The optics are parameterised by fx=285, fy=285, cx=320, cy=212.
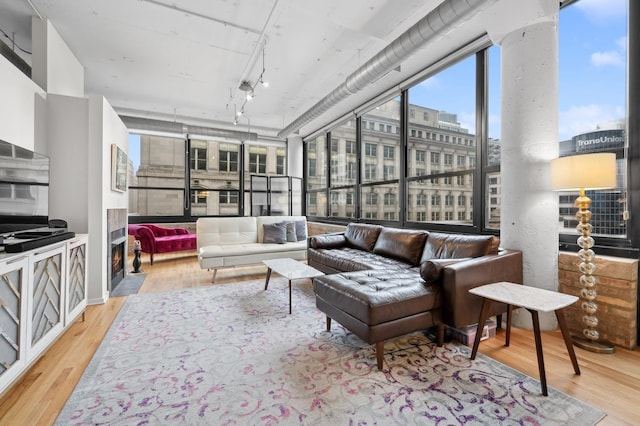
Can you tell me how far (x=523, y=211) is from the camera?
264 centimetres

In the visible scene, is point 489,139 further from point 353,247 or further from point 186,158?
point 186,158

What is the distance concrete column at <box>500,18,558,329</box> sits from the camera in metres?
2.57

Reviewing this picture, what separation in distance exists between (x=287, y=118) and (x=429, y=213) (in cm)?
403

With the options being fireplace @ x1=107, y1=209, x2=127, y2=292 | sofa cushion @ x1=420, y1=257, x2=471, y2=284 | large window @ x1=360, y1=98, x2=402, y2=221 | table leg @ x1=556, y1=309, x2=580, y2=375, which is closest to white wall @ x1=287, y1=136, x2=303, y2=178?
large window @ x1=360, y1=98, x2=402, y2=221

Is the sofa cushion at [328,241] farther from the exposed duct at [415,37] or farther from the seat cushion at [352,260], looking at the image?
the exposed duct at [415,37]

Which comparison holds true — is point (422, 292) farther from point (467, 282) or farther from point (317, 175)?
point (317, 175)

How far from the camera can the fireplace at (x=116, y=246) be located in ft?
12.0

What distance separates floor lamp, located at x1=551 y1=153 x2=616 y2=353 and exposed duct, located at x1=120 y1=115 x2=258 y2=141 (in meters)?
6.15

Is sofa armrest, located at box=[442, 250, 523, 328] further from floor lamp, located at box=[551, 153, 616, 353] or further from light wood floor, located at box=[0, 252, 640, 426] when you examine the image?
floor lamp, located at box=[551, 153, 616, 353]

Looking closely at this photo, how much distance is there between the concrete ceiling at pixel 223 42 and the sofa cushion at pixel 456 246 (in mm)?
2152

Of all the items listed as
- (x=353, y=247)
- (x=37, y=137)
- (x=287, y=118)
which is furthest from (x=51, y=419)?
(x=287, y=118)

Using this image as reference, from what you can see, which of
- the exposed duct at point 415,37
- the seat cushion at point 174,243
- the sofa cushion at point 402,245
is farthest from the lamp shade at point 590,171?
the seat cushion at point 174,243

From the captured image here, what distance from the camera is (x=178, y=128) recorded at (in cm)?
609

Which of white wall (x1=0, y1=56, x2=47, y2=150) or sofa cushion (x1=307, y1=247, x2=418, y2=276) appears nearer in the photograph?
white wall (x1=0, y1=56, x2=47, y2=150)
